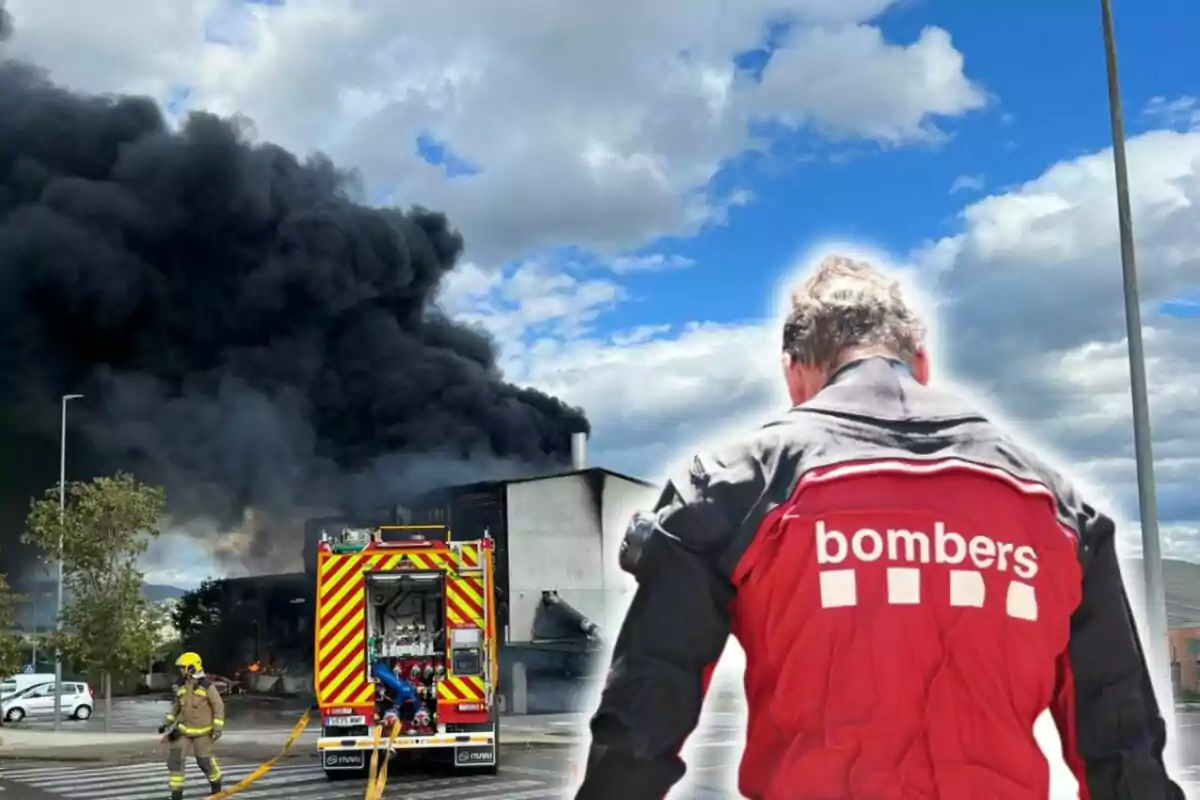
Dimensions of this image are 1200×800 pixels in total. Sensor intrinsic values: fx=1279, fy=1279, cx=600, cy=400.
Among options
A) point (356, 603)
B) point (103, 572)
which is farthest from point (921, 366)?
point (103, 572)

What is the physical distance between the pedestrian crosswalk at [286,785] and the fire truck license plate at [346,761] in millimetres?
198

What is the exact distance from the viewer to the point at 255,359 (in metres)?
38.5

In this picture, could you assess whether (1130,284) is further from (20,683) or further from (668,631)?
(20,683)

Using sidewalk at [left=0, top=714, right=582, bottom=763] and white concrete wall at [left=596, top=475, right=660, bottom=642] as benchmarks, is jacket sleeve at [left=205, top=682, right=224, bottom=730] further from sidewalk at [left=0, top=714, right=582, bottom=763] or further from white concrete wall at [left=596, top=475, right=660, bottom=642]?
white concrete wall at [left=596, top=475, right=660, bottom=642]

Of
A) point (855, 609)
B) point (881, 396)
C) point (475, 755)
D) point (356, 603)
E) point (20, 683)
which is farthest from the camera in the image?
point (20, 683)

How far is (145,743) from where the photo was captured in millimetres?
19938

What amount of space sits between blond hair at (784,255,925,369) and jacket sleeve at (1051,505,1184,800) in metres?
0.36

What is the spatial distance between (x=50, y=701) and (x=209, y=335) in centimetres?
1317

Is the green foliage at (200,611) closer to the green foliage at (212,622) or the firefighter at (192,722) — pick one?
the green foliage at (212,622)

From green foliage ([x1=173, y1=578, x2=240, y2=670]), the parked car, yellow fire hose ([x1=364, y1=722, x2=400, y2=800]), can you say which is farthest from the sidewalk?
green foliage ([x1=173, y1=578, x2=240, y2=670])

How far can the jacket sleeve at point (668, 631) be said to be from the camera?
62.1 inches

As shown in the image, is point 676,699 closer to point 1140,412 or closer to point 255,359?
point 1140,412

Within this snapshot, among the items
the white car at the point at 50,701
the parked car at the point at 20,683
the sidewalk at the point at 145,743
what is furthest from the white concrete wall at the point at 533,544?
the parked car at the point at 20,683

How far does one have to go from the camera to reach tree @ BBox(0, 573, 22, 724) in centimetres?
1998
